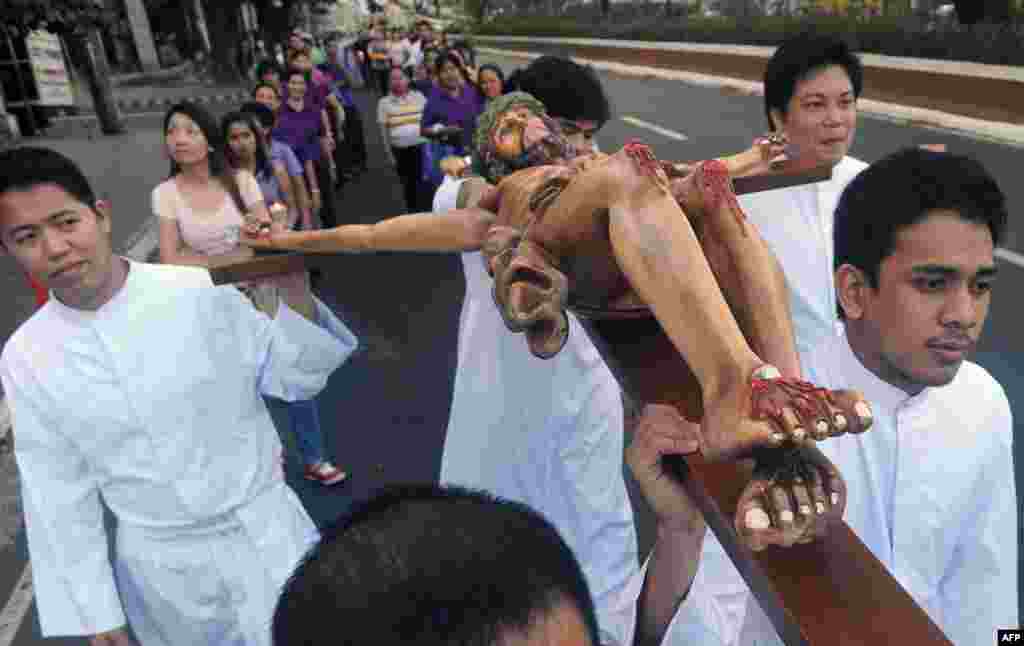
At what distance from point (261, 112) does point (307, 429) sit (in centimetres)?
249

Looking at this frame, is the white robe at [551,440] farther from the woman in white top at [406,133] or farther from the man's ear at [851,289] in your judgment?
the woman in white top at [406,133]

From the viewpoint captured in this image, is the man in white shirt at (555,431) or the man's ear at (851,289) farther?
the man in white shirt at (555,431)

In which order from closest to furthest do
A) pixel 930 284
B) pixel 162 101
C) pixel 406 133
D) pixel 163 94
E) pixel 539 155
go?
pixel 930 284 → pixel 539 155 → pixel 406 133 → pixel 162 101 → pixel 163 94

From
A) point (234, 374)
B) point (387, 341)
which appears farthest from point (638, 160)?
point (387, 341)

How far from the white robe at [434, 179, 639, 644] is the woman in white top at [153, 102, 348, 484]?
3.80 ft

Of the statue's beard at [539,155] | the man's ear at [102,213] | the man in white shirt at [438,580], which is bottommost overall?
the man in white shirt at [438,580]

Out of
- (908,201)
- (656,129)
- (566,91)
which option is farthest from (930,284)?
(656,129)

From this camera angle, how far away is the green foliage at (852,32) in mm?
10641

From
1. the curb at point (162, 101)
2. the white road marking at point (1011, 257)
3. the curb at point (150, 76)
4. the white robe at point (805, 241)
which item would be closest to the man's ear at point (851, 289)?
the white robe at point (805, 241)

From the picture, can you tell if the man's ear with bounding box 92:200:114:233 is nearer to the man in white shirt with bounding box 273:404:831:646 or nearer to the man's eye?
the man in white shirt with bounding box 273:404:831:646

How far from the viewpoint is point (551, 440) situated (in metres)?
2.43

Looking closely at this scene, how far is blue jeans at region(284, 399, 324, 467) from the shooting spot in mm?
3344

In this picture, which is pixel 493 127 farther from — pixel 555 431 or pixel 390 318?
pixel 390 318

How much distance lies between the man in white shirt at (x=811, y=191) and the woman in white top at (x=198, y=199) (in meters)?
2.00
